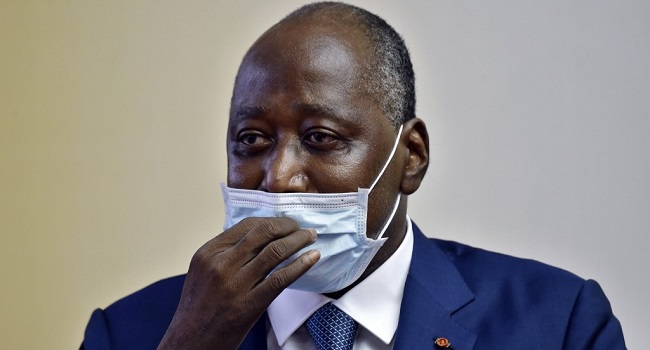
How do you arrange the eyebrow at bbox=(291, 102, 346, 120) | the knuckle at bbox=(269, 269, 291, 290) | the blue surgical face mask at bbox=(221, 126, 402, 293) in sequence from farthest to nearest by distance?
the eyebrow at bbox=(291, 102, 346, 120), the blue surgical face mask at bbox=(221, 126, 402, 293), the knuckle at bbox=(269, 269, 291, 290)

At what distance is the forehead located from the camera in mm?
2781

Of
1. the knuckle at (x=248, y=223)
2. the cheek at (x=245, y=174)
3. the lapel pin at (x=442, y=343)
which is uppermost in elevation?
the cheek at (x=245, y=174)

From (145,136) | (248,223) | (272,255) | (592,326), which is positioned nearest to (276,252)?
(272,255)

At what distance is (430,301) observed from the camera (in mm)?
2955

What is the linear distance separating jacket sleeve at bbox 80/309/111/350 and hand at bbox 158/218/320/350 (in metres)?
0.49

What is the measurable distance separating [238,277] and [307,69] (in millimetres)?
569

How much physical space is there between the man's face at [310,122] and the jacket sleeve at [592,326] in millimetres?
561

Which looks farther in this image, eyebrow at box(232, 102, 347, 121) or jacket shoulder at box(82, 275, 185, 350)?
jacket shoulder at box(82, 275, 185, 350)

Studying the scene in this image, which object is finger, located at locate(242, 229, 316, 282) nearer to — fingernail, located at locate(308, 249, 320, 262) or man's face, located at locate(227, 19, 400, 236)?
fingernail, located at locate(308, 249, 320, 262)

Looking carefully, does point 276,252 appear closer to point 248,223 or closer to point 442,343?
point 248,223

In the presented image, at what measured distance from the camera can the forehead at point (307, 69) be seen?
2.78 m

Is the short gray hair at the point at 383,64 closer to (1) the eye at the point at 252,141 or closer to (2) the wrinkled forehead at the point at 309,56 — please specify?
(2) the wrinkled forehead at the point at 309,56

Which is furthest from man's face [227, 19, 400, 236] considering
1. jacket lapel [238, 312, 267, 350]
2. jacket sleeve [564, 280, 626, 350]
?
jacket sleeve [564, 280, 626, 350]

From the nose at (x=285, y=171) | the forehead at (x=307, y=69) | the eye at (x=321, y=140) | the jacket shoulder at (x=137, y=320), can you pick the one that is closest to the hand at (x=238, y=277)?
the nose at (x=285, y=171)
